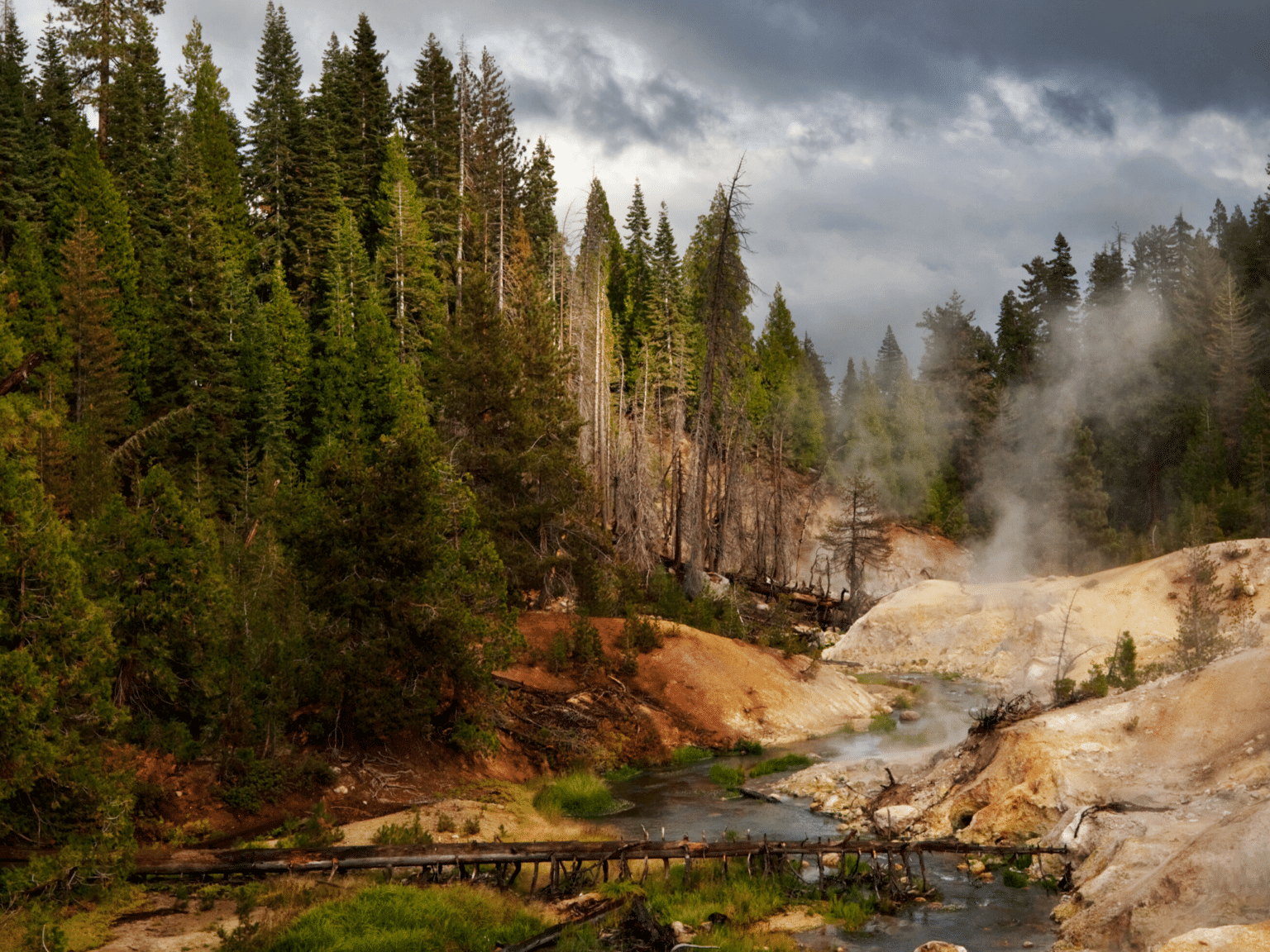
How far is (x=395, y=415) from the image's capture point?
4203cm

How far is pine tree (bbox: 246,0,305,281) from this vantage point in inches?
2073

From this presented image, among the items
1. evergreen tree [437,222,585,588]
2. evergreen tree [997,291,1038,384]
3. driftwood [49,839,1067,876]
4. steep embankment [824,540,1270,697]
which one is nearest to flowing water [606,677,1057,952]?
driftwood [49,839,1067,876]

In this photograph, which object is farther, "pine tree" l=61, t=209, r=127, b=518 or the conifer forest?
"pine tree" l=61, t=209, r=127, b=518

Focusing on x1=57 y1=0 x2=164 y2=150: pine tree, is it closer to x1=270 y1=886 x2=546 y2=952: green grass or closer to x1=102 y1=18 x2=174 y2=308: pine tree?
x1=102 y1=18 x2=174 y2=308: pine tree

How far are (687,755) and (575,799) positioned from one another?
6753 millimetres

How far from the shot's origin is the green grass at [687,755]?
26705 millimetres

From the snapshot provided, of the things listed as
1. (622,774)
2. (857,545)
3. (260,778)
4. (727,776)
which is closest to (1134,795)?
(727,776)

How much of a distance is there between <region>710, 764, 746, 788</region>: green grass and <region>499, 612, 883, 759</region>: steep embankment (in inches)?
117

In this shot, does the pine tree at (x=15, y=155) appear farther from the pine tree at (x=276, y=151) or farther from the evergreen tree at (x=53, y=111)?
the pine tree at (x=276, y=151)

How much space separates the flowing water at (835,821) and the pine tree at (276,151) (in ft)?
124

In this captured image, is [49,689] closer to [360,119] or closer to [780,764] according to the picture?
[780,764]

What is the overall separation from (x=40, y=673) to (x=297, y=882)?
14.6 ft

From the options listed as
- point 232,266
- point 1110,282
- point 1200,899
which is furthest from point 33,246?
point 1110,282

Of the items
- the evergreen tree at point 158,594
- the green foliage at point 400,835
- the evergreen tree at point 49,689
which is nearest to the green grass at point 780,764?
the green foliage at point 400,835
